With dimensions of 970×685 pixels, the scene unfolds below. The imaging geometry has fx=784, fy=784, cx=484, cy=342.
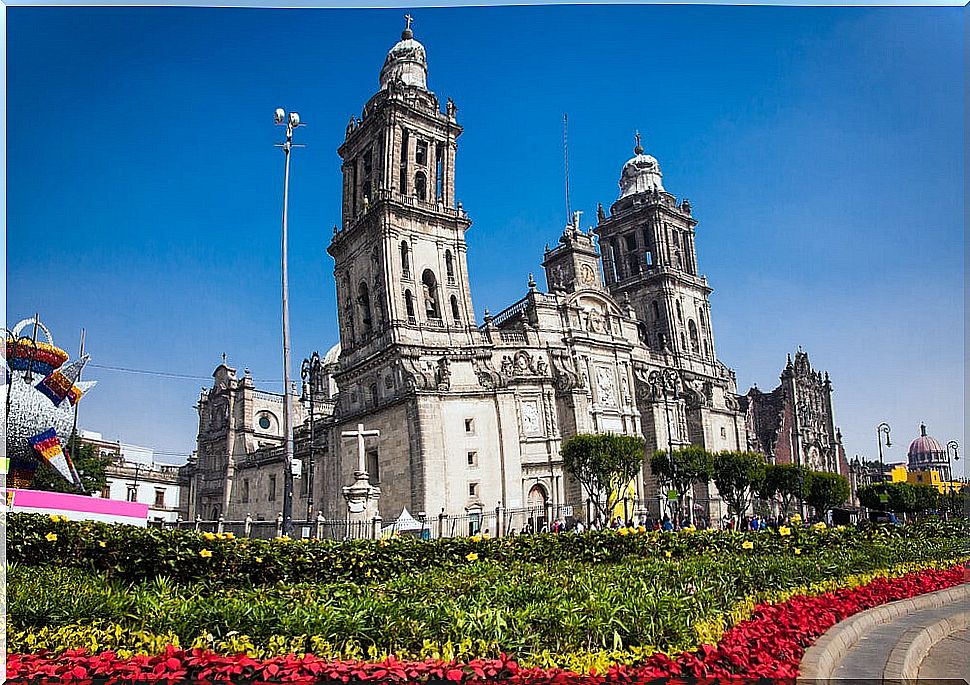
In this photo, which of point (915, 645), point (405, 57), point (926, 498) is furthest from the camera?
point (926, 498)

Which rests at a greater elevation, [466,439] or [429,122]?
[429,122]

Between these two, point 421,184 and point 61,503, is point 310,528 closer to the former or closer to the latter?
point 61,503

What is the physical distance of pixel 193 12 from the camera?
1161cm

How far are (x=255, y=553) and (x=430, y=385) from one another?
72.9 feet

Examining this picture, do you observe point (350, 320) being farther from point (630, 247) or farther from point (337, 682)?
point (337, 682)

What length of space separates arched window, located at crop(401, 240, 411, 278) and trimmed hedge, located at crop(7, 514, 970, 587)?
74.2ft

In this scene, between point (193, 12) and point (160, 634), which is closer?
point (160, 634)

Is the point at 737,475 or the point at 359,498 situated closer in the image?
the point at 359,498

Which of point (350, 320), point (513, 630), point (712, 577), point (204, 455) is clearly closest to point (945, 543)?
point (712, 577)

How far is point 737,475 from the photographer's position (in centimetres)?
3469

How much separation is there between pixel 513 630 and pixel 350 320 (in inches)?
1193

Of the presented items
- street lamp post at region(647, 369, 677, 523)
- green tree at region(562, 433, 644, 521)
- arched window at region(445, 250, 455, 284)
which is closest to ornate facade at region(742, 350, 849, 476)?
street lamp post at region(647, 369, 677, 523)

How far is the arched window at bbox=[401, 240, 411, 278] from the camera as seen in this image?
114ft

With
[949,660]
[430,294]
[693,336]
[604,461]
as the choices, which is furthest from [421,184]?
[949,660]
